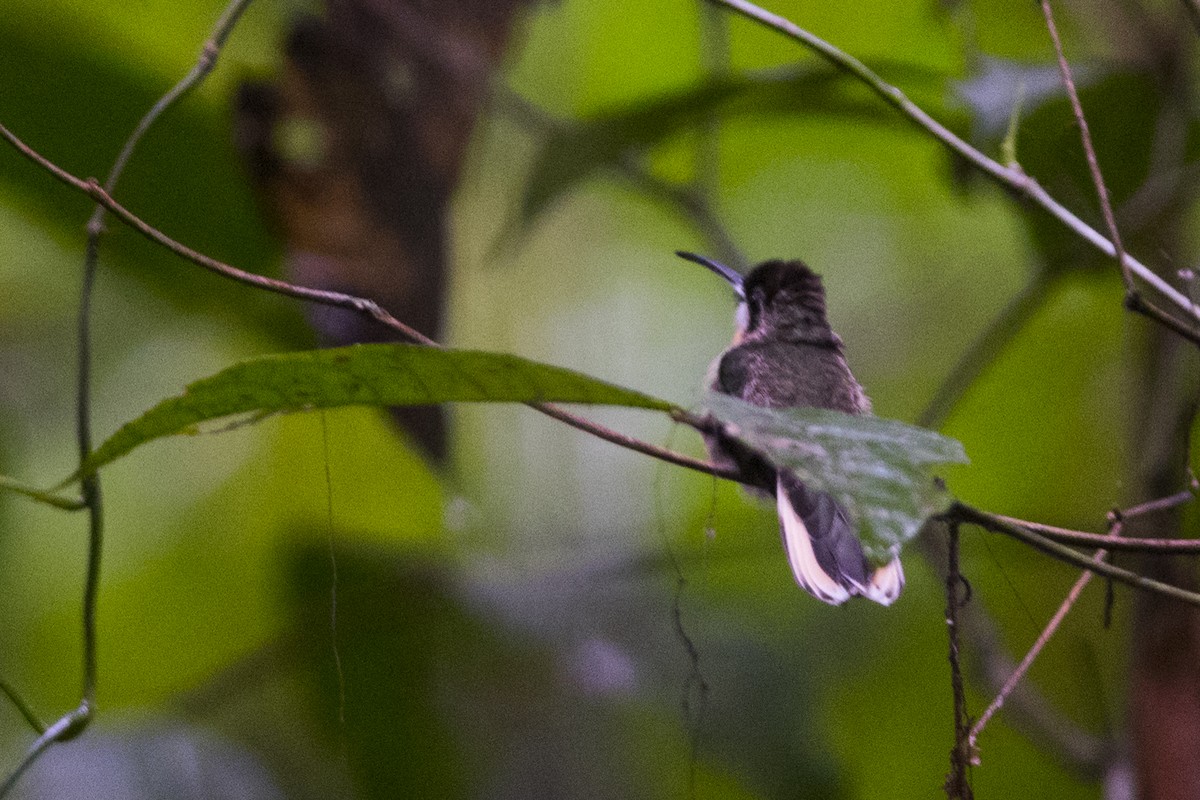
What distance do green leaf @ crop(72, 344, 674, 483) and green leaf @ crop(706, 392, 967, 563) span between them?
0.05 m

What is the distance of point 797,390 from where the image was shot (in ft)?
3.10

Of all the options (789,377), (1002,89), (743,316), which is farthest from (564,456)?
(1002,89)

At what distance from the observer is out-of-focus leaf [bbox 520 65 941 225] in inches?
49.6

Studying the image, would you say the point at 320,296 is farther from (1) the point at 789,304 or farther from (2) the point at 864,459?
(1) the point at 789,304

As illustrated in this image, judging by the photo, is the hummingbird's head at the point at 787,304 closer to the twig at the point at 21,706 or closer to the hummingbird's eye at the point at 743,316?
the hummingbird's eye at the point at 743,316

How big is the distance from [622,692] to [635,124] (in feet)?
2.40

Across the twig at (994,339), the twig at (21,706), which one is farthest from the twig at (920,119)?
the twig at (21,706)

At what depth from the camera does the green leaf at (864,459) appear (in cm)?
41

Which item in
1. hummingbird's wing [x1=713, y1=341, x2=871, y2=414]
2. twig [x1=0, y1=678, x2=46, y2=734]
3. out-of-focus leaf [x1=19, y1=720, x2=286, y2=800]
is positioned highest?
hummingbird's wing [x1=713, y1=341, x2=871, y2=414]

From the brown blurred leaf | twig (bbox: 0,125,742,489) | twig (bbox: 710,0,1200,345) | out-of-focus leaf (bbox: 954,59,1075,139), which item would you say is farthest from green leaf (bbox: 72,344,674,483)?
out-of-focus leaf (bbox: 954,59,1075,139)

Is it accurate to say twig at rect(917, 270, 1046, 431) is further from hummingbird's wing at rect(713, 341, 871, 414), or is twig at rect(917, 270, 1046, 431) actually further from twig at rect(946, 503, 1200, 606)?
twig at rect(946, 503, 1200, 606)

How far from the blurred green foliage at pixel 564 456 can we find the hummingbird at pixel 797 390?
0.47 ft

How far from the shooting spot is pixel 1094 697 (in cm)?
119

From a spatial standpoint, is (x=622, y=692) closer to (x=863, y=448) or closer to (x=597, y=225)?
(x=597, y=225)
